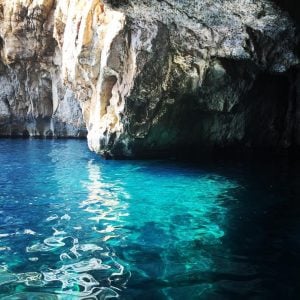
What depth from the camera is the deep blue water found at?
4867 mm

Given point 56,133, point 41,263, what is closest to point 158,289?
point 41,263

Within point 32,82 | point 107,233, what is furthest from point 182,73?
point 32,82

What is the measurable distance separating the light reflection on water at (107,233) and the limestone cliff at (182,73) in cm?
416

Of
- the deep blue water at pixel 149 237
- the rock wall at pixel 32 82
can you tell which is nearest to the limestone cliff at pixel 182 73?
the deep blue water at pixel 149 237

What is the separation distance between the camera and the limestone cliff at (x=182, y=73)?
11555 millimetres

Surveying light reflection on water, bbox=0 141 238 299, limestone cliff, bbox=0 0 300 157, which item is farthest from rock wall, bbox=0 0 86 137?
light reflection on water, bbox=0 141 238 299

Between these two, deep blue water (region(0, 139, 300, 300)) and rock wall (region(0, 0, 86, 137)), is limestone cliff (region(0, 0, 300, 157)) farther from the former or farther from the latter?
rock wall (region(0, 0, 86, 137))

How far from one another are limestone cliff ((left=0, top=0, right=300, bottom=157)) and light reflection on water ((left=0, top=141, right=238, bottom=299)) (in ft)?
13.7

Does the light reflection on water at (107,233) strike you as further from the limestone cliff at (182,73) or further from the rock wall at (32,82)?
the rock wall at (32,82)

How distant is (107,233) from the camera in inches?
278

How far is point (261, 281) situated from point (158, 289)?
1385 mm

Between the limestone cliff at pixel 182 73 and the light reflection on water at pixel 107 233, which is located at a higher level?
the limestone cliff at pixel 182 73

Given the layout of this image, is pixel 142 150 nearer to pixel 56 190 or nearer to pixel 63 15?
pixel 56 190

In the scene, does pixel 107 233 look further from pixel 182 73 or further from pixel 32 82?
pixel 32 82
